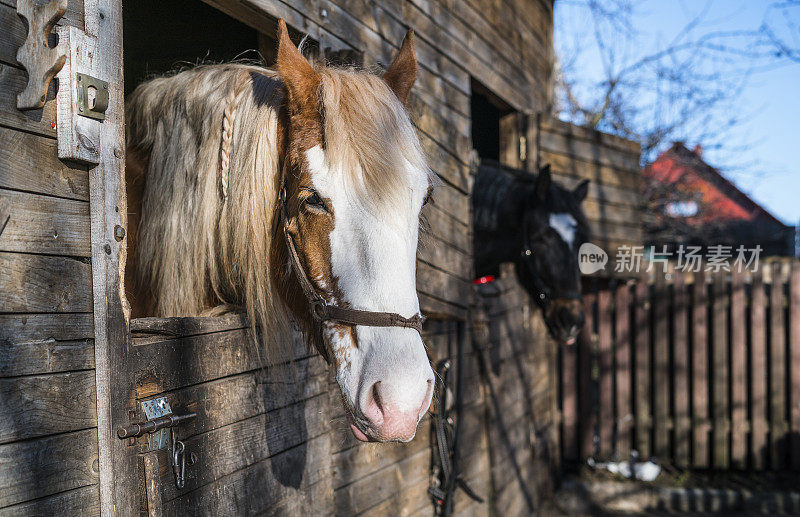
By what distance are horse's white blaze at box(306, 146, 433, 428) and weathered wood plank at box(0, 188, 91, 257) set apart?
0.60 meters

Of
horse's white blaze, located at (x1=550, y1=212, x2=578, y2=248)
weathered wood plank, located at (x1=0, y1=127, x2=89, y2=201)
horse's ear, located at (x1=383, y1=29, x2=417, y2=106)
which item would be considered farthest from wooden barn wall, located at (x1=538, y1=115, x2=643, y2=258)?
weathered wood plank, located at (x1=0, y1=127, x2=89, y2=201)

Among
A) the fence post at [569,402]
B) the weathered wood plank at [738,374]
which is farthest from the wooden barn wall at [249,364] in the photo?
the weathered wood plank at [738,374]

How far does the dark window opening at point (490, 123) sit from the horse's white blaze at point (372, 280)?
3211mm

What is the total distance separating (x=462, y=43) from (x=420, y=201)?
2750 millimetres

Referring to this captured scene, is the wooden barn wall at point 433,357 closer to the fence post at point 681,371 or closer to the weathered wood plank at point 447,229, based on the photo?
the weathered wood plank at point 447,229

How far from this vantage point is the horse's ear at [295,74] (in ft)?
6.29

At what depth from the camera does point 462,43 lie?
434cm

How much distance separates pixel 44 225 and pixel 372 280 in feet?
2.54

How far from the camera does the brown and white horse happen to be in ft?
5.43

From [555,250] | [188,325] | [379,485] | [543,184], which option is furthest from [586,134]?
[188,325]

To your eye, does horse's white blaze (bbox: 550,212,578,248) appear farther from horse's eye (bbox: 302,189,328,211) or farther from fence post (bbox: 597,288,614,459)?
horse's eye (bbox: 302,189,328,211)

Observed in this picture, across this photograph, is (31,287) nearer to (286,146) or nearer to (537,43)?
(286,146)

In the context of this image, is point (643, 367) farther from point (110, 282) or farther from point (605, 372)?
point (110, 282)

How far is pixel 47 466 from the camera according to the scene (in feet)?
4.66
